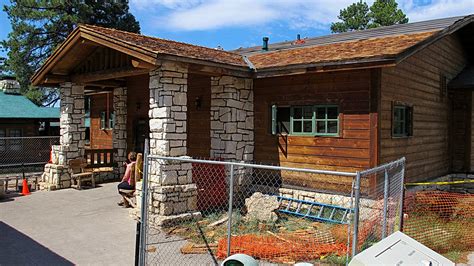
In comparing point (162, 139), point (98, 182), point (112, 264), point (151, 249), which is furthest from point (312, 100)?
point (98, 182)

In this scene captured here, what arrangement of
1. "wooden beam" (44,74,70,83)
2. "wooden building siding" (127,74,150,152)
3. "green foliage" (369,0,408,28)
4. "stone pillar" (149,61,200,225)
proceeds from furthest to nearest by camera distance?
"green foliage" (369,0,408,28) → "wooden building siding" (127,74,150,152) → "wooden beam" (44,74,70,83) → "stone pillar" (149,61,200,225)

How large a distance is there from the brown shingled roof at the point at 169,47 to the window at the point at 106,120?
728cm

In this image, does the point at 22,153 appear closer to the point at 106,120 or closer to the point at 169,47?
the point at 106,120

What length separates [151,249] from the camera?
6.80 m

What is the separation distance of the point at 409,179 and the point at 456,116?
412cm

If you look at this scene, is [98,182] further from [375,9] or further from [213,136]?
[375,9]

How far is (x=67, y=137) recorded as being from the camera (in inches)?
508

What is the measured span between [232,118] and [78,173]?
19.3ft

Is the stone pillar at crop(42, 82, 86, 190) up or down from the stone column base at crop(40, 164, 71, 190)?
up

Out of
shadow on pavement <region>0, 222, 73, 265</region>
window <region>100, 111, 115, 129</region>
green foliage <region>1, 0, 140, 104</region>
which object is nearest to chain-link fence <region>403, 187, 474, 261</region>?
shadow on pavement <region>0, 222, 73, 265</region>

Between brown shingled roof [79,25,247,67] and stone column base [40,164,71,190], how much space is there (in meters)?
4.87

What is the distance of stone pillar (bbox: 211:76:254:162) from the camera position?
10.3 m

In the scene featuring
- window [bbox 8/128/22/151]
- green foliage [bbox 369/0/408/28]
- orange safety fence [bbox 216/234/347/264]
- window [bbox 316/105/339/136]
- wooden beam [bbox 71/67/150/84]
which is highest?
green foliage [bbox 369/0/408/28]

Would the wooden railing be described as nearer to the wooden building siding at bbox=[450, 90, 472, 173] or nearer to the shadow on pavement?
the shadow on pavement
